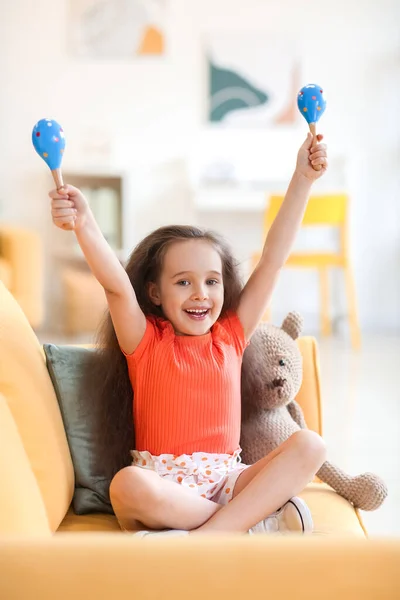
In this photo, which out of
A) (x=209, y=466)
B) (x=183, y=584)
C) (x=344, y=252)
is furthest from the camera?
(x=344, y=252)

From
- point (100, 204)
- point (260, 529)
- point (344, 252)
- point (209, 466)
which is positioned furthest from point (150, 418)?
point (100, 204)

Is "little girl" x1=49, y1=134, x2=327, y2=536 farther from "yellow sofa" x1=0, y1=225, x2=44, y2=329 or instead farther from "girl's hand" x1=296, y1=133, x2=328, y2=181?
"yellow sofa" x1=0, y1=225, x2=44, y2=329

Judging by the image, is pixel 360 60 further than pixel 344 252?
Yes

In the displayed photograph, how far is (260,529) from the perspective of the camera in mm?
1276

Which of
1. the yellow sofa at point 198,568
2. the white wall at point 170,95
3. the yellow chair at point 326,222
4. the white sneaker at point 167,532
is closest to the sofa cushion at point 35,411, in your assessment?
the white sneaker at point 167,532

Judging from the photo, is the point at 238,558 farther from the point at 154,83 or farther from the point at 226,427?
the point at 154,83

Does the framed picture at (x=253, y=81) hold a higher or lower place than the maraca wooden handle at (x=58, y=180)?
higher

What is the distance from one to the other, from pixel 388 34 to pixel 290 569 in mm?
5242

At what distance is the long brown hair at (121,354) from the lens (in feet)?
4.80

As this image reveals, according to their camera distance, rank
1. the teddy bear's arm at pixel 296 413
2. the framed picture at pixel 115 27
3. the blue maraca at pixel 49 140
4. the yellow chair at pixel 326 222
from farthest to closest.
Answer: the framed picture at pixel 115 27 → the yellow chair at pixel 326 222 → the teddy bear's arm at pixel 296 413 → the blue maraca at pixel 49 140

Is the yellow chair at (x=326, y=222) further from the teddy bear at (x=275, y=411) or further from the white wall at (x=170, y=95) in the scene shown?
the teddy bear at (x=275, y=411)

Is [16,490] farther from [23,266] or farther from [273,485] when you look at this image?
[23,266]

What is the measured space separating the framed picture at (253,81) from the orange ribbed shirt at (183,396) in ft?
13.3

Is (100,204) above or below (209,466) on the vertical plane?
above
